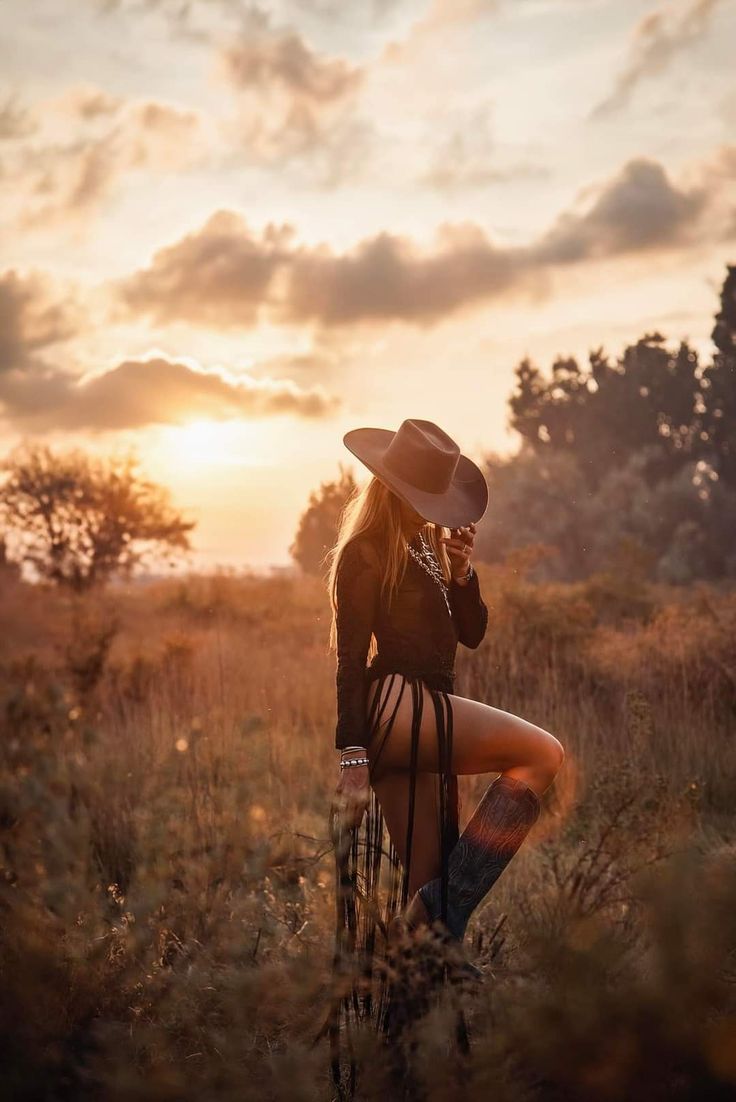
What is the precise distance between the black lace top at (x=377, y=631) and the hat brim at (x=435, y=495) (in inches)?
7.6

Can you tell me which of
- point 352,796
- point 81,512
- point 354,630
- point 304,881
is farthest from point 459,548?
point 81,512

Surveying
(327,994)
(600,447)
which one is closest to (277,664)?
(327,994)

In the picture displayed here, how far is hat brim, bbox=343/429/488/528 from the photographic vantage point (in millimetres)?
3111

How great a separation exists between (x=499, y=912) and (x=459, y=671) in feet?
14.6

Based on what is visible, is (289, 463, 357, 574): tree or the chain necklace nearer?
the chain necklace

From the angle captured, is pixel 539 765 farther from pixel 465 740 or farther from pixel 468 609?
pixel 468 609

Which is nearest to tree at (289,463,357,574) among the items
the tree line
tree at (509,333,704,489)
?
the tree line

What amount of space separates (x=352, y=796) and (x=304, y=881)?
64.7 inches

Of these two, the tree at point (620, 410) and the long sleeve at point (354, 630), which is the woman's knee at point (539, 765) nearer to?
the long sleeve at point (354, 630)

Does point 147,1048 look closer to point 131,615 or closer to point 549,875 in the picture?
point 549,875

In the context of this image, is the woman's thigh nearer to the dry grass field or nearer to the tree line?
the dry grass field

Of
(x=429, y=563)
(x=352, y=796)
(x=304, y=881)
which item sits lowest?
(x=304, y=881)

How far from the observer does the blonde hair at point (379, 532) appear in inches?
122

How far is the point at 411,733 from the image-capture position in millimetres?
2977
